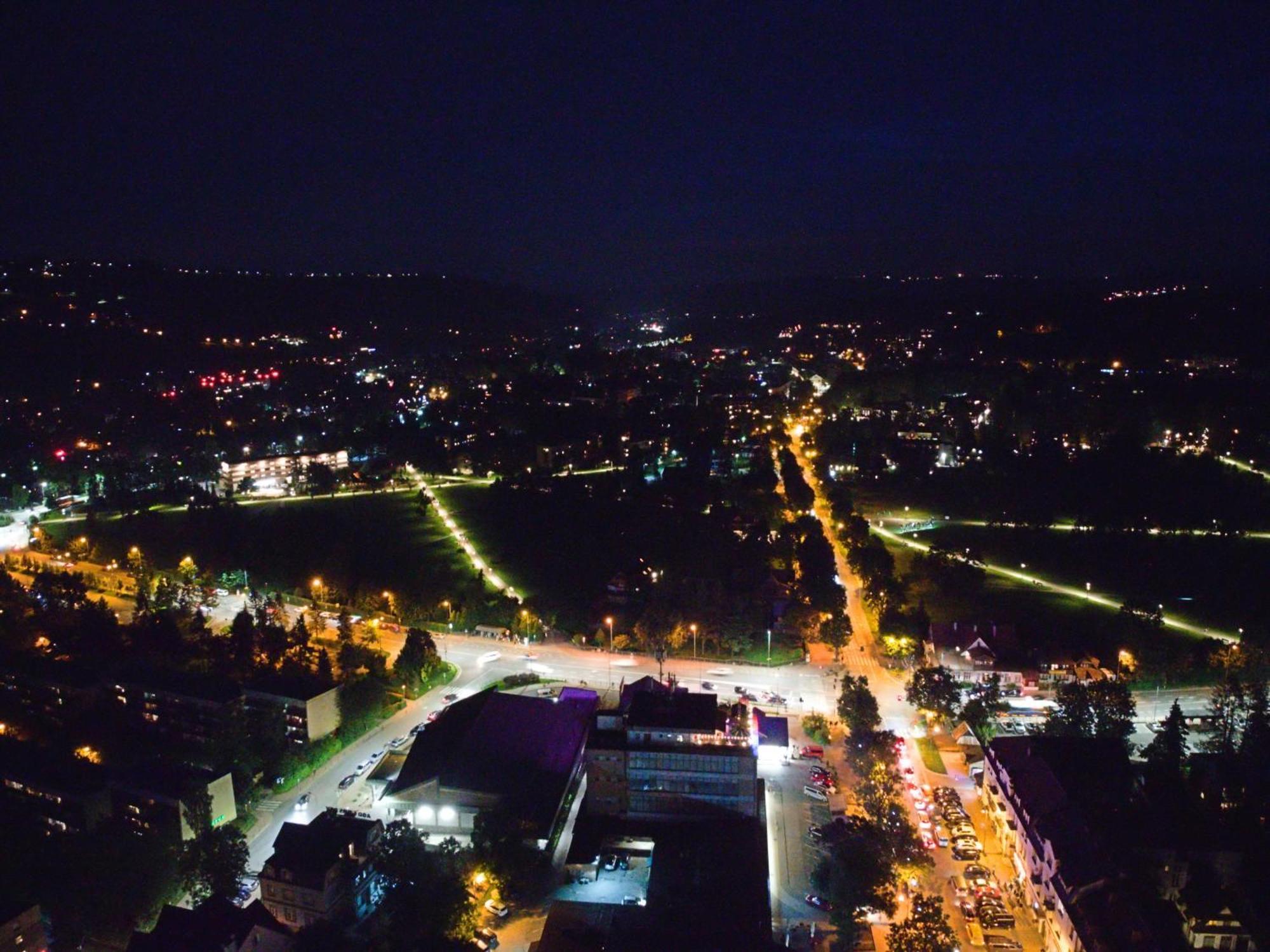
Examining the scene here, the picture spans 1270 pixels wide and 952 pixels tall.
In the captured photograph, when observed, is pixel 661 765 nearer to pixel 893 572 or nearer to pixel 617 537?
pixel 893 572

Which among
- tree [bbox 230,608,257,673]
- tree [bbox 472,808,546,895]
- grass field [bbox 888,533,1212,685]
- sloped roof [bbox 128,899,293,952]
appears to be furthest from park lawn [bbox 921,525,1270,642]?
sloped roof [bbox 128,899,293,952]

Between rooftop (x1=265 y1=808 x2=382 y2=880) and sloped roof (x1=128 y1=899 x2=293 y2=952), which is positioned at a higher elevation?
rooftop (x1=265 y1=808 x2=382 y2=880)

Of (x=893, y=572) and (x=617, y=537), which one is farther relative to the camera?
(x=617, y=537)

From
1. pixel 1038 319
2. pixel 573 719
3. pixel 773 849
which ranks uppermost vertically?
pixel 1038 319

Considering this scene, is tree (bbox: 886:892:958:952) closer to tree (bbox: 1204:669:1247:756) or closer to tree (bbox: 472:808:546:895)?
tree (bbox: 472:808:546:895)

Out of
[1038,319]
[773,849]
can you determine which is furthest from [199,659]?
[1038,319]

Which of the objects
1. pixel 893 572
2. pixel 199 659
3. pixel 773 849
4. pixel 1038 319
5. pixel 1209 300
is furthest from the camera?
pixel 1038 319
